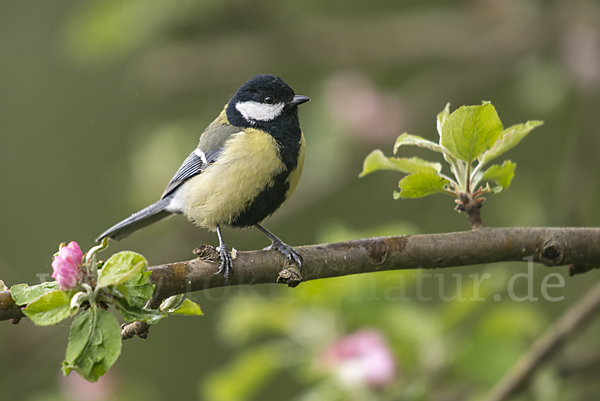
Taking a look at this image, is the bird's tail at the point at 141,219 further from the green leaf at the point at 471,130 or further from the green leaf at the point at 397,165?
the green leaf at the point at 471,130

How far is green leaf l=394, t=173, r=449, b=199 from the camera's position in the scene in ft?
4.25

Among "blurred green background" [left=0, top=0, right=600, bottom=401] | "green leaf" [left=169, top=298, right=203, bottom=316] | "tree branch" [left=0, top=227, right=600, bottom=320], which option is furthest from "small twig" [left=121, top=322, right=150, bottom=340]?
"blurred green background" [left=0, top=0, right=600, bottom=401]

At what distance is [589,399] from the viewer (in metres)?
2.50

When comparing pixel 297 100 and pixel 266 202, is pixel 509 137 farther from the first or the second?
pixel 297 100

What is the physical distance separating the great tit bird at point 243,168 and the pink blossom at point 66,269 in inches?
29.7

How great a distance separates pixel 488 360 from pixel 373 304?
0.41m

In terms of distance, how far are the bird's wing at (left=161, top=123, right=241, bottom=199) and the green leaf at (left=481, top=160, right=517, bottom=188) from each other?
1020 mm

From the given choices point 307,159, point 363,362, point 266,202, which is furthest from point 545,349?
point 307,159

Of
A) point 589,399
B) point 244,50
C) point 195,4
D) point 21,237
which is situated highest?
point 195,4

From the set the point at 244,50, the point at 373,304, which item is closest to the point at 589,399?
the point at 373,304

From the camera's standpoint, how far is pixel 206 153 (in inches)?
86.4

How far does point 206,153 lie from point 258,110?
251mm

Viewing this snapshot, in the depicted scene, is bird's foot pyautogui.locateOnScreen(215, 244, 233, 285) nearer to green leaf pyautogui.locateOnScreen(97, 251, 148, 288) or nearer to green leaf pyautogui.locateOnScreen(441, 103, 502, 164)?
green leaf pyautogui.locateOnScreen(97, 251, 148, 288)

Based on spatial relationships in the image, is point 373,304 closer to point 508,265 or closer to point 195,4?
point 508,265
